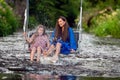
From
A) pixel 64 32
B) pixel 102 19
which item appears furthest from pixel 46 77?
pixel 102 19

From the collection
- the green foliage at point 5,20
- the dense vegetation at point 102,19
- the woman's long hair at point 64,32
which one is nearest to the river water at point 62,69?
the woman's long hair at point 64,32

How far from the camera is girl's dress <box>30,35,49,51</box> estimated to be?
41.5 feet

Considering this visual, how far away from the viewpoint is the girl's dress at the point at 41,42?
1263 cm

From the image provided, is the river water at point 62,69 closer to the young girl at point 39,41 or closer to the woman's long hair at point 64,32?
the young girl at point 39,41

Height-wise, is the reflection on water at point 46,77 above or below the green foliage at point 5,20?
below

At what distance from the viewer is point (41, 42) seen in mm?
12680

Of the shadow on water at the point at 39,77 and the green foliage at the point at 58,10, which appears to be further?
the green foliage at the point at 58,10

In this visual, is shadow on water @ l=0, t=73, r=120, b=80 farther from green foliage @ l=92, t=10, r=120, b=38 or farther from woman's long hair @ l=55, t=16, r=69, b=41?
green foliage @ l=92, t=10, r=120, b=38

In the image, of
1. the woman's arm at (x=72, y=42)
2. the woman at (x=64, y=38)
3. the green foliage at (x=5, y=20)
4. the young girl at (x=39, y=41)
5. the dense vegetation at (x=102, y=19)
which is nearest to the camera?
the young girl at (x=39, y=41)

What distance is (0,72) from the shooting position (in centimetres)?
1009

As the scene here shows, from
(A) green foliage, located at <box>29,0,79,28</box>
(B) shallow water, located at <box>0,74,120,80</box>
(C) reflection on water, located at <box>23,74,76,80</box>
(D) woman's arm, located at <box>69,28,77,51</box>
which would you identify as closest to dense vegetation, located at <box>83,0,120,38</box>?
(A) green foliage, located at <box>29,0,79,28</box>

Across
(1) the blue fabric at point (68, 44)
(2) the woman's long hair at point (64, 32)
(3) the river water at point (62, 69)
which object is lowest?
(3) the river water at point (62, 69)

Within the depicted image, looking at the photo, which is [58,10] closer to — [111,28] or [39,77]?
[111,28]

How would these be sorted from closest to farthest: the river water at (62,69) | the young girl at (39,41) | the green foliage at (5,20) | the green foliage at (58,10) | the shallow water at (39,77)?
the shallow water at (39,77), the river water at (62,69), the young girl at (39,41), the green foliage at (58,10), the green foliage at (5,20)
